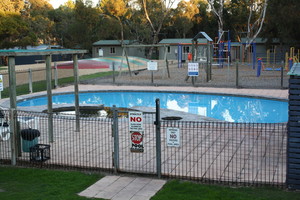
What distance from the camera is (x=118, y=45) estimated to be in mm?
61281

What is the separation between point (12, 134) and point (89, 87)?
1570 cm

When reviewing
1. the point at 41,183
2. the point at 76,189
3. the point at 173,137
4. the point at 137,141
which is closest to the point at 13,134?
the point at 41,183

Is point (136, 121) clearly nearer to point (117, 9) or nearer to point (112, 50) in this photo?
point (117, 9)

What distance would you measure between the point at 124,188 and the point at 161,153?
2.41m

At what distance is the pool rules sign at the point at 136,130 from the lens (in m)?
7.65

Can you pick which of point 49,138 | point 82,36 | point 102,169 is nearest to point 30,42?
point 82,36

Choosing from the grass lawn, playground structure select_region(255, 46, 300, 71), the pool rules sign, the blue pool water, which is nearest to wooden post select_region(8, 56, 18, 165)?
the grass lawn

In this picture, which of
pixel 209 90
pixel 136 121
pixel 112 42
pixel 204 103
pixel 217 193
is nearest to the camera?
pixel 217 193

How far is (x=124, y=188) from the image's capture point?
7125 millimetres

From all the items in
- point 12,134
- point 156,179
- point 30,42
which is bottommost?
point 156,179

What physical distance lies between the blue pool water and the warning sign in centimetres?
923

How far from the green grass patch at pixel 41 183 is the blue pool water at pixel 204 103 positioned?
989cm

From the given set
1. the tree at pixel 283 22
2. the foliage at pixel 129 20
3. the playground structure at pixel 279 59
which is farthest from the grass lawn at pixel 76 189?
the foliage at pixel 129 20

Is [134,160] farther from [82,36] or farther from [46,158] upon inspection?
[82,36]
